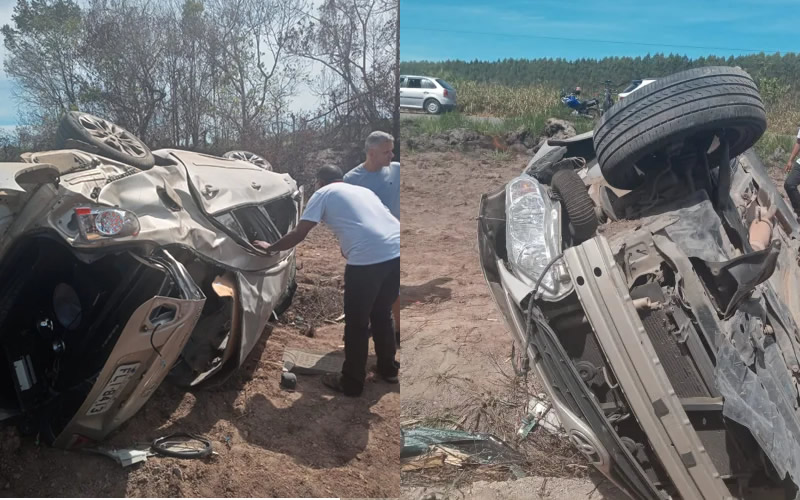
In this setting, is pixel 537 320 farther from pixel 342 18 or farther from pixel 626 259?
pixel 342 18

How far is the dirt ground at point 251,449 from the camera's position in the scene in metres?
2.69

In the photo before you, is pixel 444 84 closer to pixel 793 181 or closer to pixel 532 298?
pixel 532 298

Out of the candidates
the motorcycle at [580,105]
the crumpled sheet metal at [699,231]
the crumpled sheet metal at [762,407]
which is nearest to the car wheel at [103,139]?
the motorcycle at [580,105]

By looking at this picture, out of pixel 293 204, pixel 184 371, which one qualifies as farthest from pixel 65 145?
pixel 293 204

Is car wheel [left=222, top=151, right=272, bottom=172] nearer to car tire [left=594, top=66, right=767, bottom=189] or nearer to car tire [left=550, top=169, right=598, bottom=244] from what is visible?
car tire [left=550, top=169, right=598, bottom=244]

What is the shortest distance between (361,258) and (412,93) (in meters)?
0.77

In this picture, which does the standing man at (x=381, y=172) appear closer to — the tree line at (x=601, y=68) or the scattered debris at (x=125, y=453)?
the tree line at (x=601, y=68)

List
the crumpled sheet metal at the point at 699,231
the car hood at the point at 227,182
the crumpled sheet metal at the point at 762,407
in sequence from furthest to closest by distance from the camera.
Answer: the car hood at the point at 227,182, the crumpled sheet metal at the point at 699,231, the crumpled sheet metal at the point at 762,407

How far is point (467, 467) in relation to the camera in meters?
2.66

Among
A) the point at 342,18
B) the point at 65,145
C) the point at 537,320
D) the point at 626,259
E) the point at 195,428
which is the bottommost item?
the point at 195,428

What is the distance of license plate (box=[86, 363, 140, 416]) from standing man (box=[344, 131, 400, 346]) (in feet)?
3.86

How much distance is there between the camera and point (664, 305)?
2.24 meters

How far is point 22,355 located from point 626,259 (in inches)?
94.6

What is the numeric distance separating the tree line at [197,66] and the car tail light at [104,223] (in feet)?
2.41
